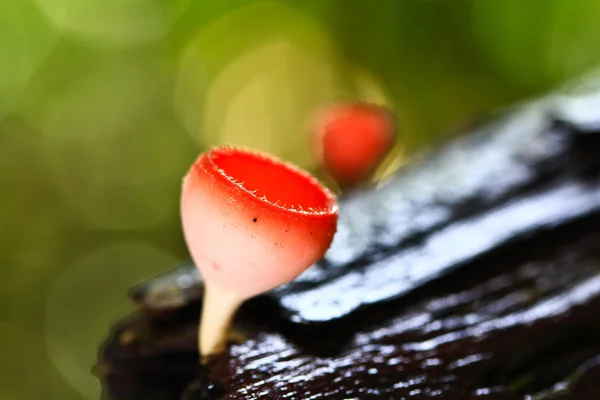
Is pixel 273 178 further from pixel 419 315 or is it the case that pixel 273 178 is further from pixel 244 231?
pixel 419 315

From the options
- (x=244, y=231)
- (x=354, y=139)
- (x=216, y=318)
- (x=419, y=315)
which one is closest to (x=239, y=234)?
(x=244, y=231)

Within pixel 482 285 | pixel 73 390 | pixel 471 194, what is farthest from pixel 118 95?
pixel 482 285

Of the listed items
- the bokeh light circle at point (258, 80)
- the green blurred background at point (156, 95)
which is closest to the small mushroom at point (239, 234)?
the green blurred background at point (156, 95)

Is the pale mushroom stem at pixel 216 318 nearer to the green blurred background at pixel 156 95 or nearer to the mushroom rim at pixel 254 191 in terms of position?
the mushroom rim at pixel 254 191

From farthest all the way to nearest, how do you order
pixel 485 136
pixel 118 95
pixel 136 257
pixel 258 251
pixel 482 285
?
1. pixel 118 95
2. pixel 136 257
3. pixel 485 136
4. pixel 482 285
5. pixel 258 251

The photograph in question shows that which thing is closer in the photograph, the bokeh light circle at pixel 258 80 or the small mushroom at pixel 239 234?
the small mushroom at pixel 239 234

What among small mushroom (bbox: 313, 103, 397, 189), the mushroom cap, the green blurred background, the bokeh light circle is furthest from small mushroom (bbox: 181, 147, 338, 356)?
the bokeh light circle

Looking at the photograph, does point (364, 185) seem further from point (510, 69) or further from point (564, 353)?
point (510, 69)
